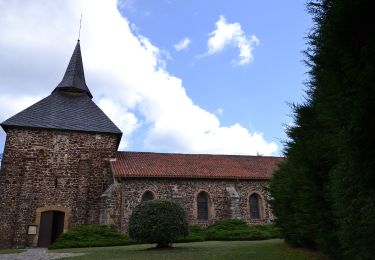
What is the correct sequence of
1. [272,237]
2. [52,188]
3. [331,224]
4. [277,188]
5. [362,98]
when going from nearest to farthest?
[362,98], [331,224], [277,188], [272,237], [52,188]

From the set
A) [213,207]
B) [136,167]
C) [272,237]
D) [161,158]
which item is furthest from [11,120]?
[272,237]

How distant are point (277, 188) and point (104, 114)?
17.1 metres

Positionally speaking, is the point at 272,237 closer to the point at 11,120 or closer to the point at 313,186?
the point at 313,186

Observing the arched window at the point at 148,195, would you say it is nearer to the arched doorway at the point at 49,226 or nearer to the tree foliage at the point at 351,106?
the arched doorway at the point at 49,226

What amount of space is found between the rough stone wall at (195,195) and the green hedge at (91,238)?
6.69 ft

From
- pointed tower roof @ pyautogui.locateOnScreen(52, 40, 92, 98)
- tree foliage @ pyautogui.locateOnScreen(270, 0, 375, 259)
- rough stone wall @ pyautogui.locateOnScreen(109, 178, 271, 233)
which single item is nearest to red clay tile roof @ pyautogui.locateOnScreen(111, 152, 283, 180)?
rough stone wall @ pyautogui.locateOnScreen(109, 178, 271, 233)

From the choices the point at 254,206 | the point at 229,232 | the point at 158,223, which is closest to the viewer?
the point at 158,223

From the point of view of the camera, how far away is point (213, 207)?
23500 millimetres

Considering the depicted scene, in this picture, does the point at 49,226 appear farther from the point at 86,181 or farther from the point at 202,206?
the point at 202,206

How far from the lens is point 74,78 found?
1097 inches

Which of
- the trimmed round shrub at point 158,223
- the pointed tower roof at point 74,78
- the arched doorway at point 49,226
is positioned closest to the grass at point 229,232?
Answer: the trimmed round shrub at point 158,223

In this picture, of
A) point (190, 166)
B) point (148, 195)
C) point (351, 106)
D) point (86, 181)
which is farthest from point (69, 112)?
point (351, 106)

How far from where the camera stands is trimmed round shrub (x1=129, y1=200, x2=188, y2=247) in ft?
48.3

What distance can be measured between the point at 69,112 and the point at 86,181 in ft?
17.8
